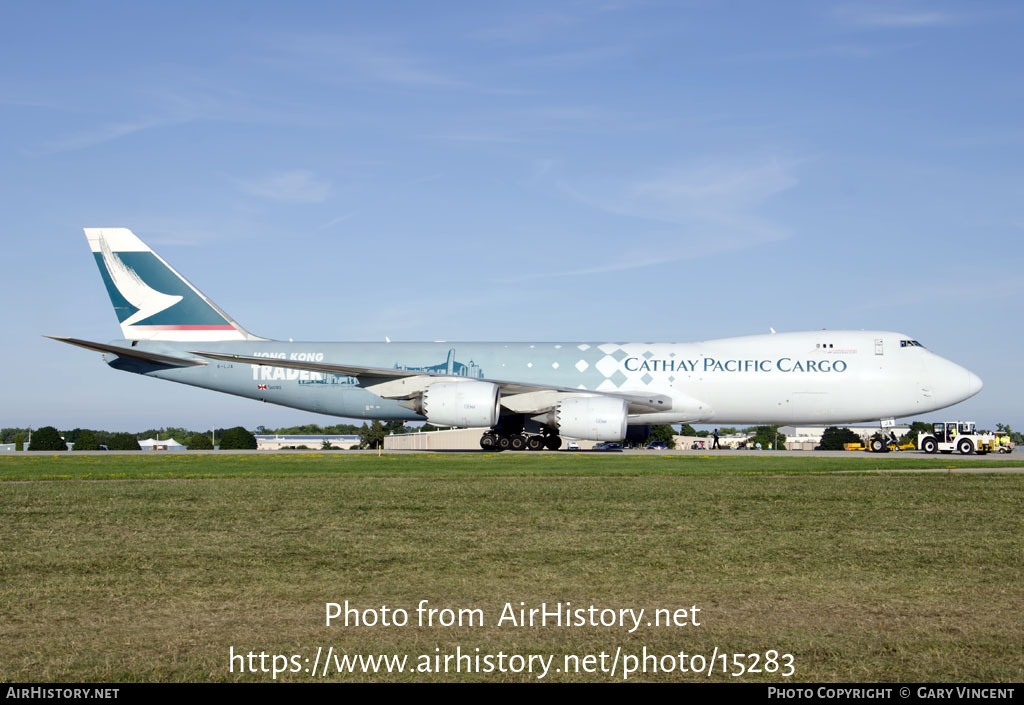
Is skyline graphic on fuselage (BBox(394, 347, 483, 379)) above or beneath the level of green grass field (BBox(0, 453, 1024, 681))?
above

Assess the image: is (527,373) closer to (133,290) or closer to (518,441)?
(518,441)

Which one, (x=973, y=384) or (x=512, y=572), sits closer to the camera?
(x=512, y=572)

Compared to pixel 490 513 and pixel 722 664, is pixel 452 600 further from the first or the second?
pixel 490 513

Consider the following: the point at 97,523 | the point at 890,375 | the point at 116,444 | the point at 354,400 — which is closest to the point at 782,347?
the point at 890,375

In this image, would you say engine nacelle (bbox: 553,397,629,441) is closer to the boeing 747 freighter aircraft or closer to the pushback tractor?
the boeing 747 freighter aircraft

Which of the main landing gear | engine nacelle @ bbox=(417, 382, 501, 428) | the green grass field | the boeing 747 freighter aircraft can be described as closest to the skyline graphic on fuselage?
the boeing 747 freighter aircraft

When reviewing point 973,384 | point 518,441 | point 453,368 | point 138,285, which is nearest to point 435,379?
point 453,368

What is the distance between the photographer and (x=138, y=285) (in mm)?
35500

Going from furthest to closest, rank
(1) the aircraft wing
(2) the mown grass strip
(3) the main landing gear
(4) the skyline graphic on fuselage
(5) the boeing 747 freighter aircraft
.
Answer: (3) the main landing gear, (4) the skyline graphic on fuselage, (1) the aircraft wing, (5) the boeing 747 freighter aircraft, (2) the mown grass strip

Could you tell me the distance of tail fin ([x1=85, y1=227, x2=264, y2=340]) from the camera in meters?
35.4

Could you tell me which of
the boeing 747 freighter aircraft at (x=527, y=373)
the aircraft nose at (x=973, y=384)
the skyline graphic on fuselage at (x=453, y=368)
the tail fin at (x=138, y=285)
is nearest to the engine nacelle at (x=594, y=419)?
the boeing 747 freighter aircraft at (x=527, y=373)

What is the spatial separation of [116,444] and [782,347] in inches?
1393

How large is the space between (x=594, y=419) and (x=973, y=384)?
43.4ft
